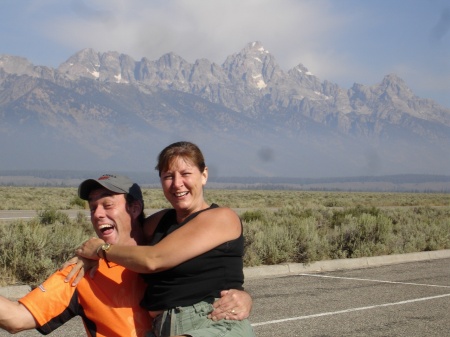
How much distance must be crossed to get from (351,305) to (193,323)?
24.1 feet

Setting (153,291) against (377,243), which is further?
(377,243)

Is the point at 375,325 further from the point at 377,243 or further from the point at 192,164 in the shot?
the point at 377,243

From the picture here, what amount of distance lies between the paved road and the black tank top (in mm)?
4920

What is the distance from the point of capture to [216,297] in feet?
10.8

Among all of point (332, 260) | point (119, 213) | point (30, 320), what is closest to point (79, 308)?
point (30, 320)

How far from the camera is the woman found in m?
3.21

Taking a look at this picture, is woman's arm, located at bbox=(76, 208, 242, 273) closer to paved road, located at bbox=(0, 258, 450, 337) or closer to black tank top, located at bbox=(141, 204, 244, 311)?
black tank top, located at bbox=(141, 204, 244, 311)

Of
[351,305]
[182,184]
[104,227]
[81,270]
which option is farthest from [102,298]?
[351,305]

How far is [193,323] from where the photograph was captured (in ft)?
10.5

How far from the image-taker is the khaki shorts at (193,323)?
321 centimetres

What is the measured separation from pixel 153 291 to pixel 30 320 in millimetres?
539

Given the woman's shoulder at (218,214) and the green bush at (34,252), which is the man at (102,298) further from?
the green bush at (34,252)

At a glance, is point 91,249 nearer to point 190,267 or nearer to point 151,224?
point 151,224

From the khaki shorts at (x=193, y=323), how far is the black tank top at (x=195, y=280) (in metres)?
0.03
